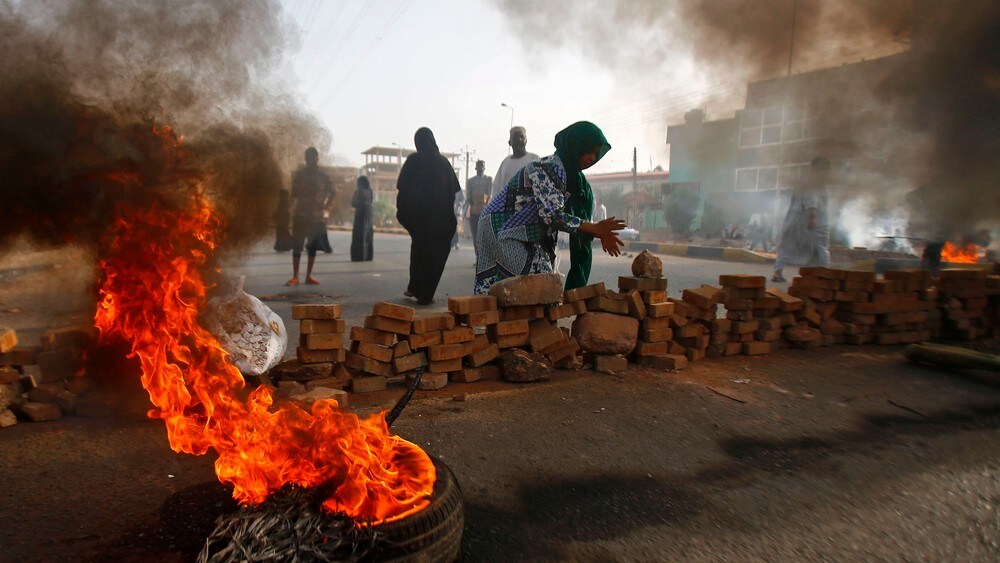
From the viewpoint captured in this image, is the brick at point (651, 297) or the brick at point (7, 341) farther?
the brick at point (651, 297)

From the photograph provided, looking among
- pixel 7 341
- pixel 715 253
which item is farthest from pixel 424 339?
pixel 715 253

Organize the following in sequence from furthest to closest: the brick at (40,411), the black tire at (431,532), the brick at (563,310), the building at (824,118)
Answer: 1. the building at (824,118)
2. the brick at (563,310)
3. the brick at (40,411)
4. the black tire at (431,532)

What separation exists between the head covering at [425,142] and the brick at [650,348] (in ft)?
12.4

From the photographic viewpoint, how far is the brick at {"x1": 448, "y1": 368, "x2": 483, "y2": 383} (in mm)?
3988

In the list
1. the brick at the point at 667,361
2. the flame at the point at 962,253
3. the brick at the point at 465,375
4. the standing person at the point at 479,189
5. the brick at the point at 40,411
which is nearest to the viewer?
the brick at the point at 40,411

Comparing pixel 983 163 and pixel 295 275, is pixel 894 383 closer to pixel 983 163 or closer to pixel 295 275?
pixel 983 163

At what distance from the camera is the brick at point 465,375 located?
3.99 m

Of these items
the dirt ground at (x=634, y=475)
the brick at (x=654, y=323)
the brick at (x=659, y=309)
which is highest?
the brick at (x=659, y=309)

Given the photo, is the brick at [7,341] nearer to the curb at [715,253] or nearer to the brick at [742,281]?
the brick at [742,281]

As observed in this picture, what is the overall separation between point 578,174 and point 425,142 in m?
3.11

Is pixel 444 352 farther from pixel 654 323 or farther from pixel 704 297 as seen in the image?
pixel 704 297

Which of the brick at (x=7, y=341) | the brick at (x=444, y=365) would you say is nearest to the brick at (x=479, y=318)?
the brick at (x=444, y=365)

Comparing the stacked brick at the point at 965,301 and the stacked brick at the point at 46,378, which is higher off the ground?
the stacked brick at the point at 965,301

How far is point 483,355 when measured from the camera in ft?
13.2
